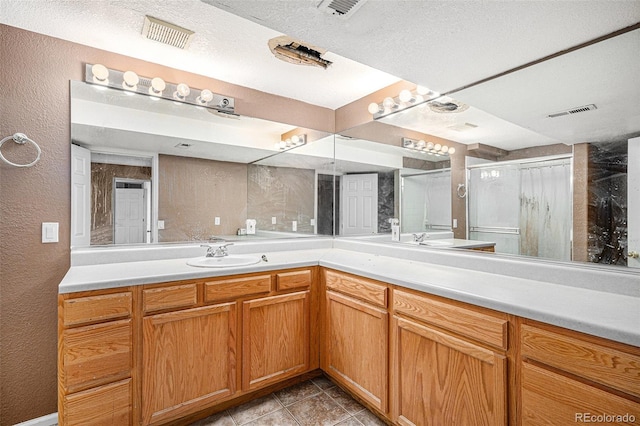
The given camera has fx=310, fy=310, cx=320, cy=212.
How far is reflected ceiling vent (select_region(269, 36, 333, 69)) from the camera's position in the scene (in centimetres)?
195

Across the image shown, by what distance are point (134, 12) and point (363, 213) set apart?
2140 mm

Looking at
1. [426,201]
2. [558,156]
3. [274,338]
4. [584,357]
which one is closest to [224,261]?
[274,338]

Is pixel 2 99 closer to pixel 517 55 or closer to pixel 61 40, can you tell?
pixel 61 40

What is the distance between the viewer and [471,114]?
6.38ft

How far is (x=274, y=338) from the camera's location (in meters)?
2.07

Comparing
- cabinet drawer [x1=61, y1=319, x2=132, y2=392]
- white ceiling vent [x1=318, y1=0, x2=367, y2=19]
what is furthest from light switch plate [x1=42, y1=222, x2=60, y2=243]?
white ceiling vent [x1=318, y1=0, x2=367, y2=19]

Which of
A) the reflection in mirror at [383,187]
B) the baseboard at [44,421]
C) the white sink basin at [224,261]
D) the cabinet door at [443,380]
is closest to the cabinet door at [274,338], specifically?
the white sink basin at [224,261]

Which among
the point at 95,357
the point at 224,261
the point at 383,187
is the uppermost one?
the point at 383,187

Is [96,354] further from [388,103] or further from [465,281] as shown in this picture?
[388,103]

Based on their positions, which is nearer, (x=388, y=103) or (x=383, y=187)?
(x=388, y=103)

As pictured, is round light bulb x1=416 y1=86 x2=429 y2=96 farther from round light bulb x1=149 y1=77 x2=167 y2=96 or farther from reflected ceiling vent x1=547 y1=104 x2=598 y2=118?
round light bulb x1=149 y1=77 x2=167 y2=96

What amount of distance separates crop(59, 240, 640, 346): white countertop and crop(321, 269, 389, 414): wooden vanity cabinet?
0.35 feet

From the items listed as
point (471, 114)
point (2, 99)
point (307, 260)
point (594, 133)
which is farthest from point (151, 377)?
point (594, 133)

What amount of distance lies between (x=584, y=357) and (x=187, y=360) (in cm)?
183
